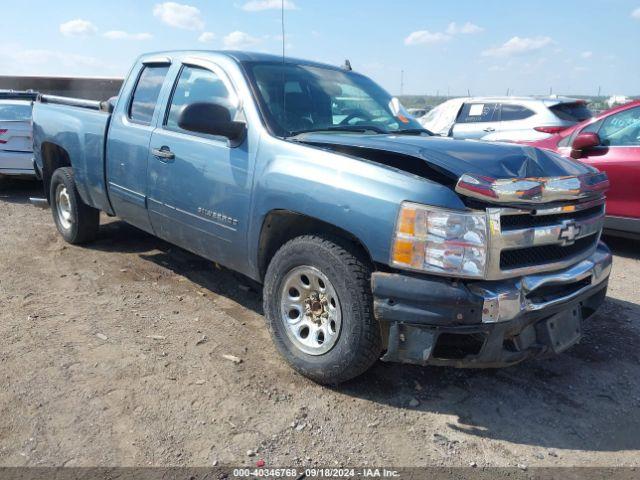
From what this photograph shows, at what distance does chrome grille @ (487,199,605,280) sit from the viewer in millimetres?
2781

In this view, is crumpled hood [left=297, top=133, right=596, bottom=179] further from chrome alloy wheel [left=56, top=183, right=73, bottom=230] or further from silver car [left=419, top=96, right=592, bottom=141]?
silver car [left=419, top=96, right=592, bottom=141]

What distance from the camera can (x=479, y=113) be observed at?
10.4 m

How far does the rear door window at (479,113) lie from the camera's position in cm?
1009

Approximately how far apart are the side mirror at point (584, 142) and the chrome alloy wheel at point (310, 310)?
4.34m

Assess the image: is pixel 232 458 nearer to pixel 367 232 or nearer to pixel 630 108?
pixel 367 232

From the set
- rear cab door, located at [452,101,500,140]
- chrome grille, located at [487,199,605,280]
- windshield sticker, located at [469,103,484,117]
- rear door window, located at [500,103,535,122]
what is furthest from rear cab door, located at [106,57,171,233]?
windshield sticker, located at [469,103,484,117]

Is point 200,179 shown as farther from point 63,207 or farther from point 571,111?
point 571,111

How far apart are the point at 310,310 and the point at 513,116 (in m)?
7.63

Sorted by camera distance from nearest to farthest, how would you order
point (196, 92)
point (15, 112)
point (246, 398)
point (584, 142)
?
point (246, 398)
point (196, 92)
point (584, 142)
point (15, 112)

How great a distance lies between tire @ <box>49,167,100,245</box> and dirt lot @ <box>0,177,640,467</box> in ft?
4.34

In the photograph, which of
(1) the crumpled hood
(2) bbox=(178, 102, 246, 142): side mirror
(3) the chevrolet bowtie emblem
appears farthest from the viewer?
(2) bbox=(178, 102, 246, 142): side mirror

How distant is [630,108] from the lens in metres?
6.26

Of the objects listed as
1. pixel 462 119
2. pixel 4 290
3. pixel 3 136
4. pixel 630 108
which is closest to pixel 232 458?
pixel 4 290

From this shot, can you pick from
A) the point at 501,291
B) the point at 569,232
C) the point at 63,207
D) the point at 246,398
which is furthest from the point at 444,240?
the point at 63,207
